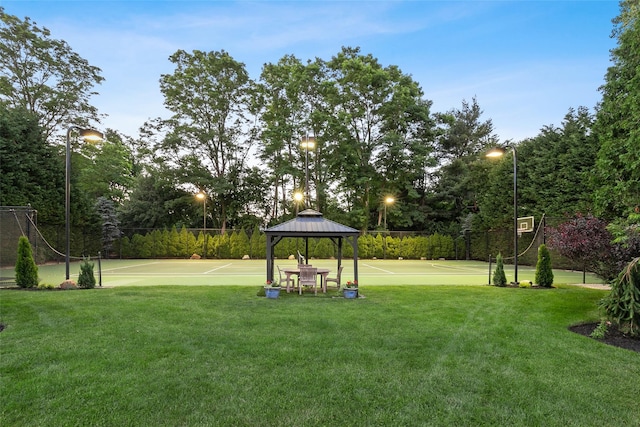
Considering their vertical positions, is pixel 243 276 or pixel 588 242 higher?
pixel 588 242

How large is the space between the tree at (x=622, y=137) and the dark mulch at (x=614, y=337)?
561 cm

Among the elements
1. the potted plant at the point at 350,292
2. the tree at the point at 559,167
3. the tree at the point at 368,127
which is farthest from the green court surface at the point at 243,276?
the tree at the point at 368,127

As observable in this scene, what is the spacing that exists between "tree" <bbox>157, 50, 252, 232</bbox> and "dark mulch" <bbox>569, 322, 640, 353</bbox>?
2721 cm

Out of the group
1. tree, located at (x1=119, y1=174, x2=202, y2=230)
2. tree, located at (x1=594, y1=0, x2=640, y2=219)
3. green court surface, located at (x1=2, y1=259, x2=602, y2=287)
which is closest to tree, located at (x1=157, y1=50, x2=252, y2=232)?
tree, located at (x1=119, y1=174, x2=202, y2=230)

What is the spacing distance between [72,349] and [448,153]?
3625cm

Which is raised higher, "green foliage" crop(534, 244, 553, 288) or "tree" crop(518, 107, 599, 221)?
"tree" crop(518, 107, 599, 221)

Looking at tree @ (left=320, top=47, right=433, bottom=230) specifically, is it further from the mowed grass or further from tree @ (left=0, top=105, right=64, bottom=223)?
the mowed grass

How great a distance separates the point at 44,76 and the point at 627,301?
3244 cm

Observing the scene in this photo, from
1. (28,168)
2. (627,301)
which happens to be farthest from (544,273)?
(28,168)

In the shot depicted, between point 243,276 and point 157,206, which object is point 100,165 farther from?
point 243,276

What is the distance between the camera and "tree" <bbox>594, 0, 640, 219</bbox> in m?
9.54

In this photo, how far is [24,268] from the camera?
31.8ft

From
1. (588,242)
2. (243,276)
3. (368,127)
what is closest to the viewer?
(588,242)

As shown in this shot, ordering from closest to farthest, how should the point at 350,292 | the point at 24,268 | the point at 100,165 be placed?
the point at 350,292 → the point at 24,268 → the point at 100,165
